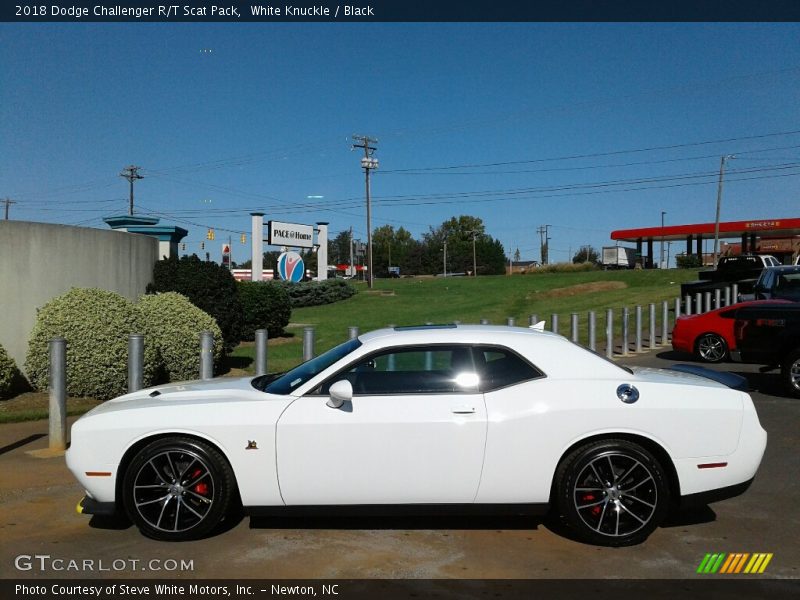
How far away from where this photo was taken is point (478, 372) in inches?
196

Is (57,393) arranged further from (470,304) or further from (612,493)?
(470,304)

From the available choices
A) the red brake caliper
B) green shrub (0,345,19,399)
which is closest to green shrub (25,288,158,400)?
green shrub (0,345,19,399)

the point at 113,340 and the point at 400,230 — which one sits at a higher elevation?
the point at 400,230

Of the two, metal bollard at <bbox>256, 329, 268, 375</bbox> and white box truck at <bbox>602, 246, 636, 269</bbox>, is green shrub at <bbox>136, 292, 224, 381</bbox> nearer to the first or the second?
metal bollard at <bbox>256, 329, 268, 375</bbox>

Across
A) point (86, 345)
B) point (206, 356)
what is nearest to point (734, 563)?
point (206, 356)

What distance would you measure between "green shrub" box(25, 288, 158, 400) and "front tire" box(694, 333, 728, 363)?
10.1 m

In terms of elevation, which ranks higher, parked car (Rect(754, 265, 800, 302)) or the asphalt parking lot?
parked car (Rect(754, 265, 800, 302))

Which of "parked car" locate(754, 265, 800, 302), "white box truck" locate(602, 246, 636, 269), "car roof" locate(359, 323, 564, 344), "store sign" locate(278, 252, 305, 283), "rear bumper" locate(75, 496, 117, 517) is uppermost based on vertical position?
"white box truck" locate(602, 246, 636, 269)

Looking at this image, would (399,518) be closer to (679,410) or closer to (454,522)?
(454,522)

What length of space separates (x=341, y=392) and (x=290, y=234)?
33762mm

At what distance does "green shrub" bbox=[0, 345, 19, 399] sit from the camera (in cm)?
985

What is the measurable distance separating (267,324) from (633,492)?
52.6 feet

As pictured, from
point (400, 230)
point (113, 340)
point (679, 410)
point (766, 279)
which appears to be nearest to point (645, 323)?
point (766, 279)
